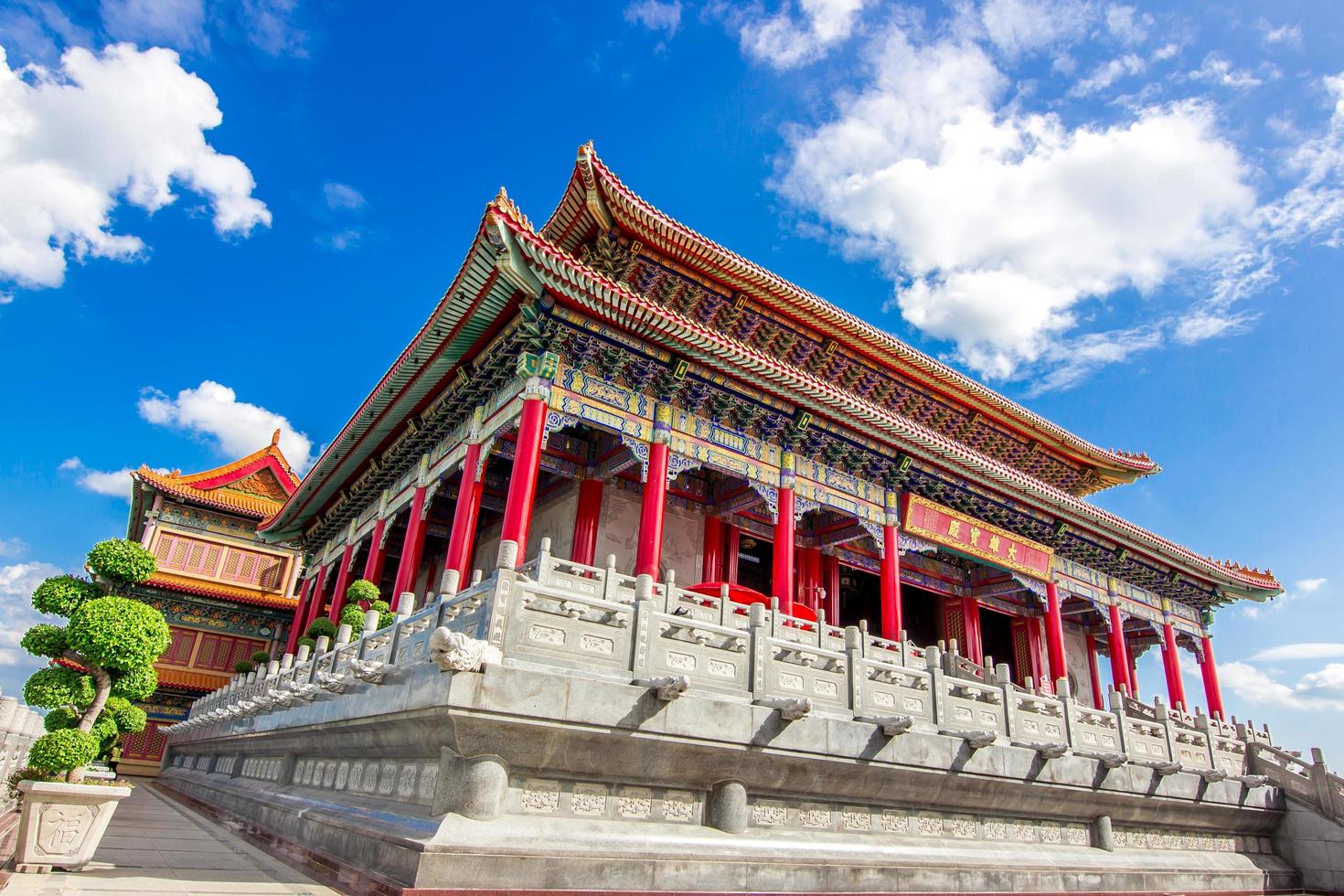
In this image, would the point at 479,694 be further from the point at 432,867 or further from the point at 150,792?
the point at 150,792

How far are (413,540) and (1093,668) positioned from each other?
23.1 m

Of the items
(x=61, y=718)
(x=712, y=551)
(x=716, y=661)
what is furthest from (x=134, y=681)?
(x=712, y=551)

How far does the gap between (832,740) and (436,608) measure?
4600 millimetres

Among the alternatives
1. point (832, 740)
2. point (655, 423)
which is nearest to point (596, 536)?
point (655, 423)

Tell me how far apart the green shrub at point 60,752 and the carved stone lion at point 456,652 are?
172 inches

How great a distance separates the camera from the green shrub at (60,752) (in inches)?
336

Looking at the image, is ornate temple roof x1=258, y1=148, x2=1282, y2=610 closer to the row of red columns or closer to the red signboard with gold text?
the red signboard with gold text

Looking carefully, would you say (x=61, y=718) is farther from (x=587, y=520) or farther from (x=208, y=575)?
(x=208, y=575)

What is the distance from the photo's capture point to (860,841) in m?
9.48

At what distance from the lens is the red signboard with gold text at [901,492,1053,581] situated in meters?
19.2

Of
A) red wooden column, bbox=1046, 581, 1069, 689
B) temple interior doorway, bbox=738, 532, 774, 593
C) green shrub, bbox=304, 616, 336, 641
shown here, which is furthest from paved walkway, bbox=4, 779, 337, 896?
red wooden column, bbox=1046, 581, 1069, 689

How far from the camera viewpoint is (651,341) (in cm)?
1523

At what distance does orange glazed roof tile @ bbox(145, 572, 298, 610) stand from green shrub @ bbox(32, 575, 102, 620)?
21924 mm

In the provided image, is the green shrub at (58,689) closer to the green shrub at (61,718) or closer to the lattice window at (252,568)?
the green shrub at (61,718)
